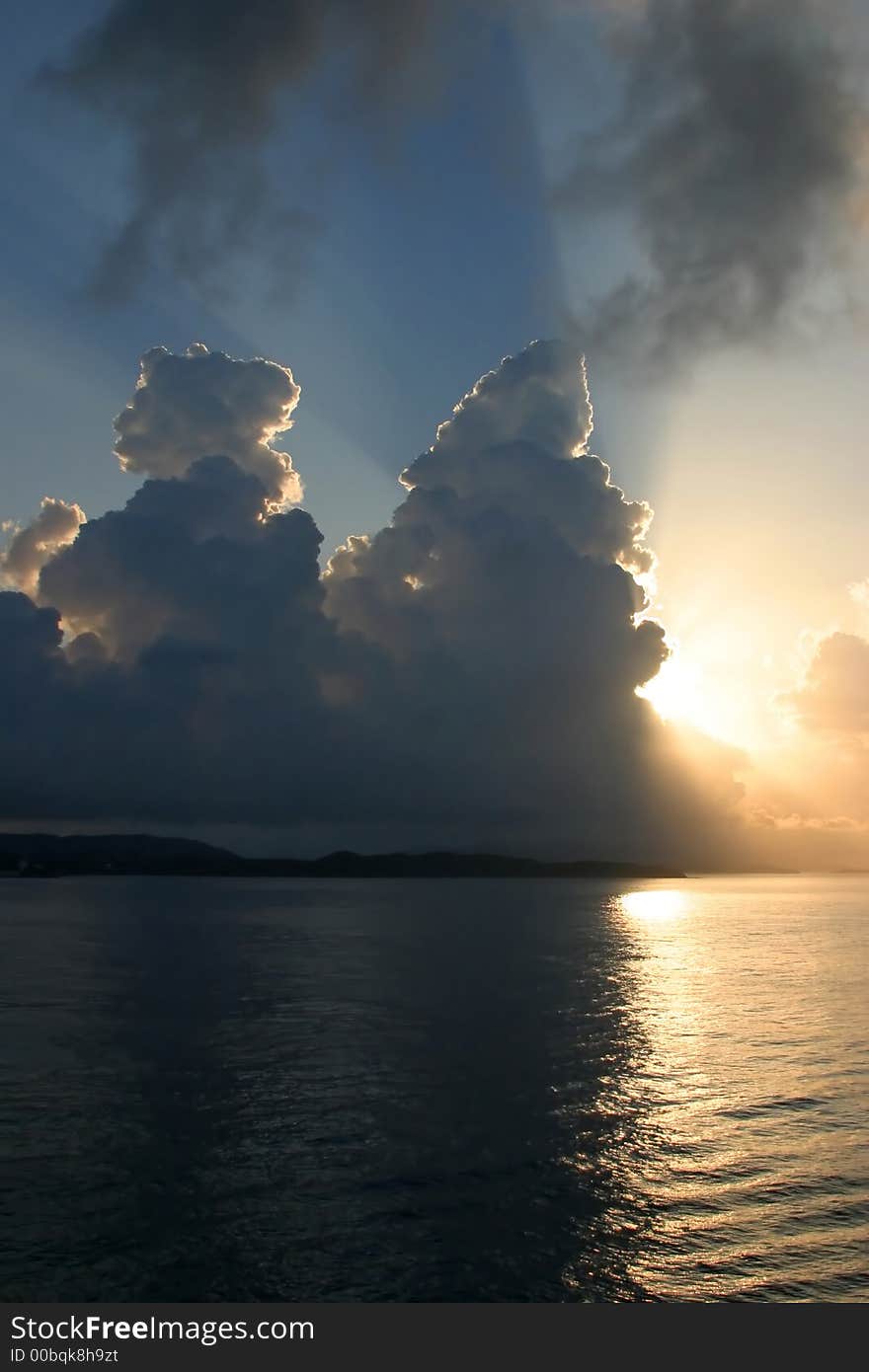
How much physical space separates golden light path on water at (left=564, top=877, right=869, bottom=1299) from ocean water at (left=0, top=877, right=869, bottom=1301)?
0.14 meters

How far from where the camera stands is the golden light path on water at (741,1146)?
2519 centimetres

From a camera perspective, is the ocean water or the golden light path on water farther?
the golden light path on water

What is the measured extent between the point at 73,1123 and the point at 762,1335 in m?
27.0

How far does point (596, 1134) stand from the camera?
121 feet

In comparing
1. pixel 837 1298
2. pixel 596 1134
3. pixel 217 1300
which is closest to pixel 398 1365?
pixel 217 1300

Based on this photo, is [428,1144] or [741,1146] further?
[741,1146]

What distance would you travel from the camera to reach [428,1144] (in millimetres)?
34969

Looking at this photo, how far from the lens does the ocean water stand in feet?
81.3

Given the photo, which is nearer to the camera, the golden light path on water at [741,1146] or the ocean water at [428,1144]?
the ocean water at [428,1144]

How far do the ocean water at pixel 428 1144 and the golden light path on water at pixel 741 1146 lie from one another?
0.45 feet

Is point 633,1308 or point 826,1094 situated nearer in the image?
point 633,1308

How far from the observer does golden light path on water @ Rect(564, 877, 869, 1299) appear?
25188mm

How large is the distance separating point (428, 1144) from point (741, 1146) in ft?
40.5

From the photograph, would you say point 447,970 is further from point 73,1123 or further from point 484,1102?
point 73,1123
